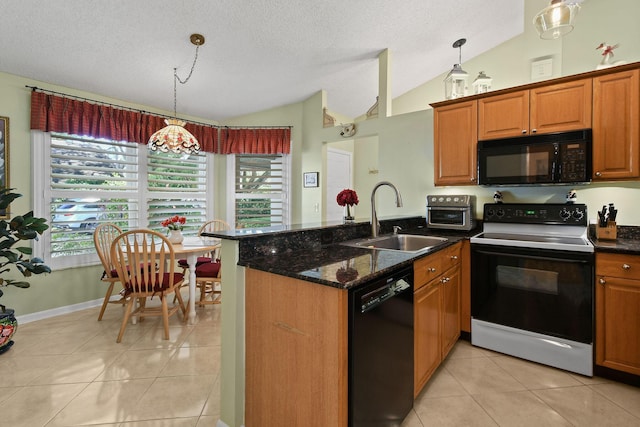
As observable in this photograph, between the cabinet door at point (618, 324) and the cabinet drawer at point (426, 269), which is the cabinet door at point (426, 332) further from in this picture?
the cabinet door at point (618, 324)

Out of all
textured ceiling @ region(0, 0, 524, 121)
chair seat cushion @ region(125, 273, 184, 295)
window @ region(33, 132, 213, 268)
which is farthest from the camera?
window @ region(33, 132, 213, 268)

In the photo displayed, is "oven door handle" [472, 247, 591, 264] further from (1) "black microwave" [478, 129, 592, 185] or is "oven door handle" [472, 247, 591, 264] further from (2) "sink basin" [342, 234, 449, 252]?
(1) "black microwave" [478, 129, 592, 185]

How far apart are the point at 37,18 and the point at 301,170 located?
9.59 feet

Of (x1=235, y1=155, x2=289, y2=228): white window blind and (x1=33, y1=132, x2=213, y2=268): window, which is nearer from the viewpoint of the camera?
(x1=33, y1=132, x2=213, y2=268): window

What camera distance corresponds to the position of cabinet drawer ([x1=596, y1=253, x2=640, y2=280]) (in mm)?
1826

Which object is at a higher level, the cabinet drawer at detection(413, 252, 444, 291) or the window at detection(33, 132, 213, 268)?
the window at detection(33, 132, 213, 268)

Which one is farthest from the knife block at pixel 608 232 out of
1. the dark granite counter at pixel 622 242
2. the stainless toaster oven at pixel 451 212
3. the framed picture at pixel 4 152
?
the framed picture at pixel 4 152

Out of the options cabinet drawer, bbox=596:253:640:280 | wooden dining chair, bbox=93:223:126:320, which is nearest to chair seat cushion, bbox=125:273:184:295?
wooden dining chair, bbox=93:223:126:320

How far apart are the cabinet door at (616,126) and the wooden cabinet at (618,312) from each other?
696mm

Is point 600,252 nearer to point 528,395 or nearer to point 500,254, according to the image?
point 500,254

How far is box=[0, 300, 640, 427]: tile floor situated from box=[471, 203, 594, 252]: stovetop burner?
2.88 ft

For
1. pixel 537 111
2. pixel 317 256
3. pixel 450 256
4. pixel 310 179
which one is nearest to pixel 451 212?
pixel 450 256

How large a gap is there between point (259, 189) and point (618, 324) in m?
3.94

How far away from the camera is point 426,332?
5.70 feet
